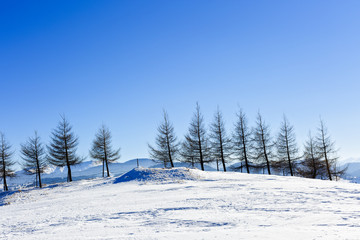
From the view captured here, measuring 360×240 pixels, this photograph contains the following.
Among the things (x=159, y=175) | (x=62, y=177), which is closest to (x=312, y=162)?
(x=159, y=175)

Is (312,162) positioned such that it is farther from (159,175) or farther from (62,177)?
(62,177)

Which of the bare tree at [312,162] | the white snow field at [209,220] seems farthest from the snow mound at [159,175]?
the bare tree at [312,162]

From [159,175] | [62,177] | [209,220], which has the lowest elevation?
[62,177]

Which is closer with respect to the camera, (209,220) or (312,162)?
(209,220)

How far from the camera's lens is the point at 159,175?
52.3ft

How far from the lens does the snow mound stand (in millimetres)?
15258

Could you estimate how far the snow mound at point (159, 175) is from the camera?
1526 cm

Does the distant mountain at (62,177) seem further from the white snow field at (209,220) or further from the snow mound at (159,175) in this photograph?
the white snow field at (209,220)

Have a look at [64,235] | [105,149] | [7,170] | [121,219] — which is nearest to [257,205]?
[121,219]

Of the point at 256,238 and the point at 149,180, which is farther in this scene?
the point at 149,180

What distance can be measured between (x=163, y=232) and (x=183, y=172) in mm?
11855

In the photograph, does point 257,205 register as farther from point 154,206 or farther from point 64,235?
point 64,235

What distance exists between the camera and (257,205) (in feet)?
23.1

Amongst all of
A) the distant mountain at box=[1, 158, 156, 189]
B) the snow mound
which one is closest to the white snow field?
the snow mound
